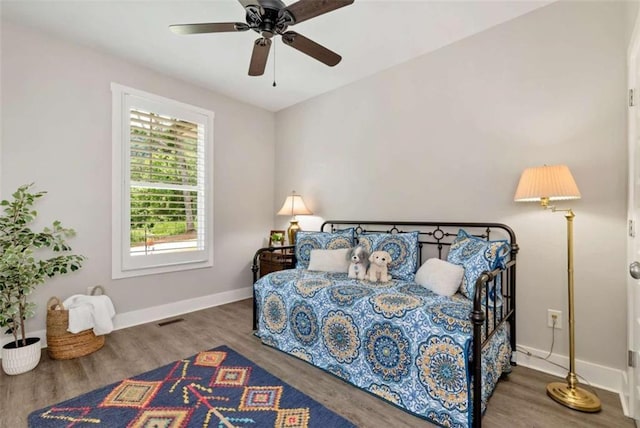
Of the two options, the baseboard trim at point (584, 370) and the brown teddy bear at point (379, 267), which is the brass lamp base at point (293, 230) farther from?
Result: the baseboard trim at point (584, 370)

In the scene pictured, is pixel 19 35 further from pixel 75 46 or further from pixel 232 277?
pixel 232 277

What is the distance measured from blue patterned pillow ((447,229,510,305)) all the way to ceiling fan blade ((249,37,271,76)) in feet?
6.21

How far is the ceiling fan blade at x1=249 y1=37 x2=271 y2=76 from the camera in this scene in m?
1.81

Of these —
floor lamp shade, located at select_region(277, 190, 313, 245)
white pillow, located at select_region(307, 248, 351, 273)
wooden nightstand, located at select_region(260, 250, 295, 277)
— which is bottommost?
wooden nightstand, located at select_region(260, 250, 295, 277)

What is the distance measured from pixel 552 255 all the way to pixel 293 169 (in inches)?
116

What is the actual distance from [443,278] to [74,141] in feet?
10.7

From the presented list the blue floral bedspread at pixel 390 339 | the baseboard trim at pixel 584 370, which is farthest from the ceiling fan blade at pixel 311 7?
the baseboard trim at pixel 584 370

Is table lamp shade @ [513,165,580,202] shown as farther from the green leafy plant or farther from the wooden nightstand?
the green leafy plant

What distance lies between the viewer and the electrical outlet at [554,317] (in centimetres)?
202

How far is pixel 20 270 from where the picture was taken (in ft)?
6.64

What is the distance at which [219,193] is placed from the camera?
3633 mm

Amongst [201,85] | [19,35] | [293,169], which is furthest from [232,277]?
[19,35]

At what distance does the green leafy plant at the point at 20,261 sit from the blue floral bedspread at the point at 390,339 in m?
1.70

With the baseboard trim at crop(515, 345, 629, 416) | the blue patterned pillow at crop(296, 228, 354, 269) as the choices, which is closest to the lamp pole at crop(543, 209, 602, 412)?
the baseboard trim at crop(515, 345, 629, 416)
